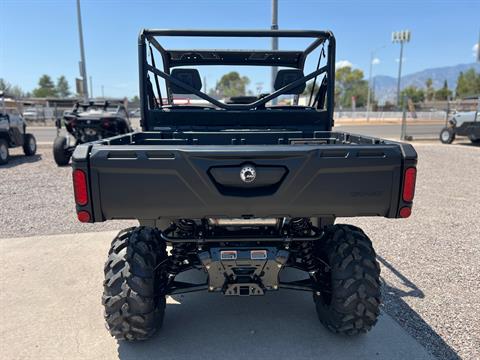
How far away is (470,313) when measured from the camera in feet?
10.9

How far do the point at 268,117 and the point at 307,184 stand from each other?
1824mm

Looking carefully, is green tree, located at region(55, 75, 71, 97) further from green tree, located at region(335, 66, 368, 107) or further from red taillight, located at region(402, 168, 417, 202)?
red taillight, located at region(402, 168, 417, 202)

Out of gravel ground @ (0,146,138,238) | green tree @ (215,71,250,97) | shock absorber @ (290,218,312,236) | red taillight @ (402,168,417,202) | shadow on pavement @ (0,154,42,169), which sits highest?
green tree @ (215,71,250,97)

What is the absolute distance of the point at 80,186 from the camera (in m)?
2.28

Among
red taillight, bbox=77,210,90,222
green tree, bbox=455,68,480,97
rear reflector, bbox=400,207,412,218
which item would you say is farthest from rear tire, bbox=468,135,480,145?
green tree, bbox=455,68,480,97

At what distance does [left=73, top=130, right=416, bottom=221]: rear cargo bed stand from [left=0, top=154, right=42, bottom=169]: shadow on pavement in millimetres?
10308

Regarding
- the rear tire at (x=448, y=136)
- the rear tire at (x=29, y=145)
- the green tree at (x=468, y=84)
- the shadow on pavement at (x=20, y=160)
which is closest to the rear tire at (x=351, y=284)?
the shadow on pavement at (x=20, y=160)

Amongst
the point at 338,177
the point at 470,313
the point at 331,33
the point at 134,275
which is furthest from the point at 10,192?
the point at 470,313

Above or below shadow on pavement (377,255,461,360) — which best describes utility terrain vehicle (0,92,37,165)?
above

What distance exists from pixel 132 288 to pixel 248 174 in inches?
44.5

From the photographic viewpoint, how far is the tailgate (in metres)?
2.28

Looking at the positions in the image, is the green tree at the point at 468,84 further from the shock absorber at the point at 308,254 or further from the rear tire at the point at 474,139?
the shock absorber at the point at 308,254

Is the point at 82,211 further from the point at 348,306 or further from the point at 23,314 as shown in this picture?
the point at 348,306

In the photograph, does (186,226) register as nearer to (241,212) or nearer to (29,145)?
(241,212)
